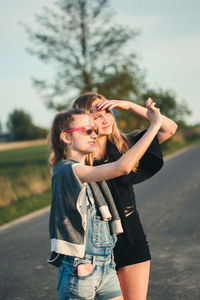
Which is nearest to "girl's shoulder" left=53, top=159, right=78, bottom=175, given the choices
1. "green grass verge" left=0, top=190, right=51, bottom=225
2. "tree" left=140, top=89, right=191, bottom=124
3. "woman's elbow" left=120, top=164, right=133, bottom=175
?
"woman's elbow" left=120, top=164, right=133, bottom=175

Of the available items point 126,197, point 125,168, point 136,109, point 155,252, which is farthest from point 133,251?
point 155,252

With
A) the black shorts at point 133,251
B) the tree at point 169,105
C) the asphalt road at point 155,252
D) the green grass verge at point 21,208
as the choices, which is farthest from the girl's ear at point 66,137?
the tree at point 169,105

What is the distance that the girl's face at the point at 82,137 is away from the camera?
2.73 metres

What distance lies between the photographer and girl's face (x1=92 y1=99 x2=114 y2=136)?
3217 millimetres

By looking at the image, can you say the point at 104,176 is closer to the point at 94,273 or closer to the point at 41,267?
the point at 94,273

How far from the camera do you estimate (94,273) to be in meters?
2.61

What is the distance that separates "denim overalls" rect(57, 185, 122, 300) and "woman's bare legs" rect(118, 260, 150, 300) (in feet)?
1.55

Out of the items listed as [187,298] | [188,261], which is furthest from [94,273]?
[188,261]

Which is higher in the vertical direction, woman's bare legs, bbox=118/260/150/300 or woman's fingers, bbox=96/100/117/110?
woman's fingers, bbox=96/100/117/110

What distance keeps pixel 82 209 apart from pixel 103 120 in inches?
33.3

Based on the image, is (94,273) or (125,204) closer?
(94,273)

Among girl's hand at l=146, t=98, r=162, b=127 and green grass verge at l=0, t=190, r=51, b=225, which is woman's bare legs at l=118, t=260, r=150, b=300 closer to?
girl's hand at l=146, t=98, r=162, b=127

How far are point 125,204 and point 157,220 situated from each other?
540 centimetres

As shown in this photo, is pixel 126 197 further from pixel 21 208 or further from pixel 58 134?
pixel 21 208
